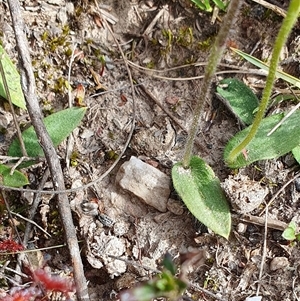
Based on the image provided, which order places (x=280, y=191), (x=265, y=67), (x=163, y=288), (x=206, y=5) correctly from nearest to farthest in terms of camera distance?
1. (x=163, y=288)
2. (x=280, y=191)
3. (x=265, y=67)
4. (x=206, y=5)

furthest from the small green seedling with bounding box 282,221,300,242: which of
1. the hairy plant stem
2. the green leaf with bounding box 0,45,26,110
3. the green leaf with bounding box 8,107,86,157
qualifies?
Answer: the green leaf with bounding box 0,45,26,110

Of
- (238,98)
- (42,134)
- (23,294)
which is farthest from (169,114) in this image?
(23,294)

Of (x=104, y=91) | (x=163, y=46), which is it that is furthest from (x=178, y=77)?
(x=104, y=91)

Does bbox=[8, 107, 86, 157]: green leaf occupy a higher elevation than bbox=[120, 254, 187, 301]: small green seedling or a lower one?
lower

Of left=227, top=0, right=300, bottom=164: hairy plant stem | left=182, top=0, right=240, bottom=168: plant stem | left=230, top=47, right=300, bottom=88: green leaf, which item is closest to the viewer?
left=227, top=0, right=300, bottom=164: hairy plant stem

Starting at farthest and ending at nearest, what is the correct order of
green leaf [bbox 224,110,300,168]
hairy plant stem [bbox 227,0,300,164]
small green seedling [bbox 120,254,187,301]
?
1. green leaf [bbox 224,110,300,168]
2. hairy plant stem [bbox 227,0,300,164]
3. small green seedling [bbox 120,254,187,301]

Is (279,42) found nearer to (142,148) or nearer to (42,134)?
(142,148)

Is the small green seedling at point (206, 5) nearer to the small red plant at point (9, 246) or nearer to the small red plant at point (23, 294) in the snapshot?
the small red plant at point (9, 246)

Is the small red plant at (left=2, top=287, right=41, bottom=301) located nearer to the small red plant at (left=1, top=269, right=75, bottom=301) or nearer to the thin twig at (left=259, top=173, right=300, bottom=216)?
the small red plant at (left=1, top=269, right=75, bottom=301)
